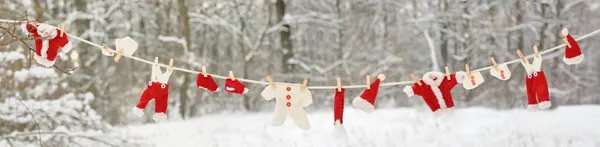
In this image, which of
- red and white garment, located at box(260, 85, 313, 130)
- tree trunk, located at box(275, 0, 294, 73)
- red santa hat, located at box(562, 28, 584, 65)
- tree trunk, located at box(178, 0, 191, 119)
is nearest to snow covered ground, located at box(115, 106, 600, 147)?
tree trunk, located at box(178, 0, 191, 119)

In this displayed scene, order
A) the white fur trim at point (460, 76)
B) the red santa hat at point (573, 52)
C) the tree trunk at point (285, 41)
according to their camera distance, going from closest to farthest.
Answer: the red santa hat at point (573, 52) < the white fur trim at point (460, 76) < the tree trunk at point (285, 41)

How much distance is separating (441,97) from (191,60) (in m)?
4.21

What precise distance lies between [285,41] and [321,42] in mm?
952

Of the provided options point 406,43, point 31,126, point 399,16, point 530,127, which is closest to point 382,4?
point 399,16

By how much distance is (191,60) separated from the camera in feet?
18.9

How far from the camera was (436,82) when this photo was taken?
1.79 metres

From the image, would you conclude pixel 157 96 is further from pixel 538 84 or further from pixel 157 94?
pixel 538 84

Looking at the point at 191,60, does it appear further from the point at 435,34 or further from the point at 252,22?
the point at 435,34

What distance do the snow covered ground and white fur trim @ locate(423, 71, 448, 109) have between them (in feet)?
6.73

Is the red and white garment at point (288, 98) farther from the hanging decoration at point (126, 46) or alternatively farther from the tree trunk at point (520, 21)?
the tree trunk at point (520, 21)

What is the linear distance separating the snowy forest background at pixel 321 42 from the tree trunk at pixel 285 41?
0.01m

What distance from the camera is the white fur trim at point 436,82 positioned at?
1.79 meters

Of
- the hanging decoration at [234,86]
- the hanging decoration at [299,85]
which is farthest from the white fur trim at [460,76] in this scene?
Answer: the hanging decoration at [234,86]

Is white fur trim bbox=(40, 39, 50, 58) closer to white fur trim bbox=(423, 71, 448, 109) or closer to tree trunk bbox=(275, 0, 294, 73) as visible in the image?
white fur trim bbox=(423, 71, 448, 109)
